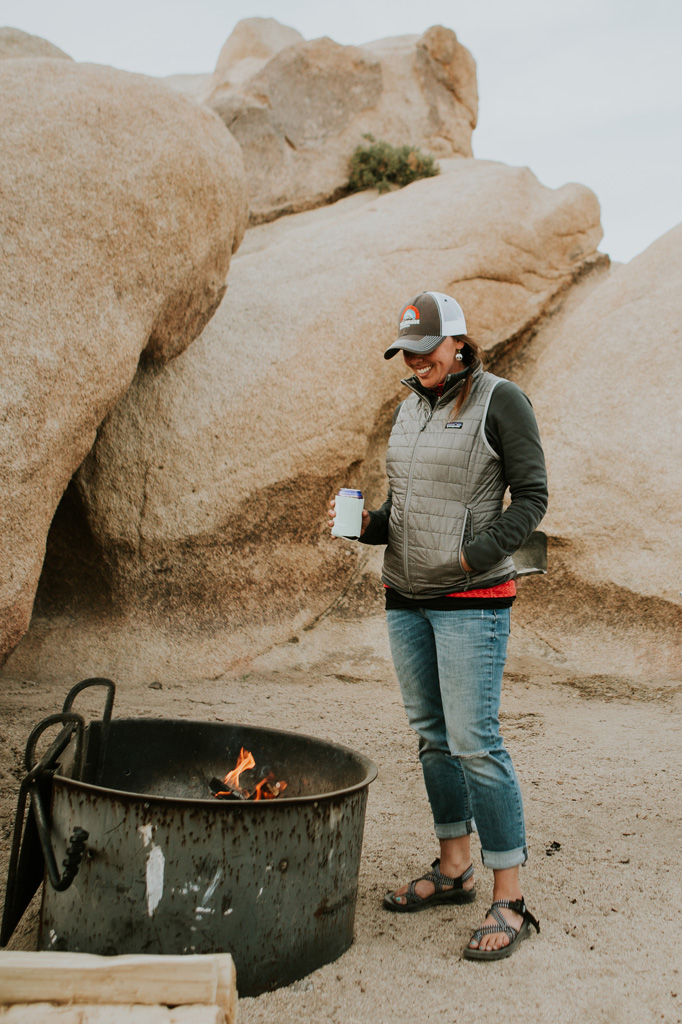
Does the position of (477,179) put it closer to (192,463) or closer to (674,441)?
(674,441)

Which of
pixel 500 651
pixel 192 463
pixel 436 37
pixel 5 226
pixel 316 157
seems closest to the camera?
pixel 500 651

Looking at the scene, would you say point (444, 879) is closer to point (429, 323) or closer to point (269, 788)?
point (269, 788)

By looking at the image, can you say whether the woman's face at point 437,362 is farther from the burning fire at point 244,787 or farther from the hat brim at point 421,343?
the burning fire at point 244,787

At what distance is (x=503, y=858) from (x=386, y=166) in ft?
30.7

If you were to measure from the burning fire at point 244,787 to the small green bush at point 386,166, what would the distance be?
337 inches

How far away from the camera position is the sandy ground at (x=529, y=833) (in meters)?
2.40

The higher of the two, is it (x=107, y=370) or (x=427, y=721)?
(x=107, y=370)

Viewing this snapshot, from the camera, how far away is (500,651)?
269 cm

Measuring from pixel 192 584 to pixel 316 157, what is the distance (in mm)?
6987

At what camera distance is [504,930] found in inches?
102

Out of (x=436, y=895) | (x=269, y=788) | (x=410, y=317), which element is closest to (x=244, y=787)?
(x=269, y=788)

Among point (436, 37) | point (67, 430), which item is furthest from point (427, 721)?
point (436, 37)

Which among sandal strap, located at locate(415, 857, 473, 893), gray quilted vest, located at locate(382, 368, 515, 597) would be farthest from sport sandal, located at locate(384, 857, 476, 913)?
gray quilted vest, located at locate(382, 368, 515, 597)

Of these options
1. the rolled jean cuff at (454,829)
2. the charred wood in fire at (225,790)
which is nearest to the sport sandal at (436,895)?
the rolled jean cuff at (454,829)
